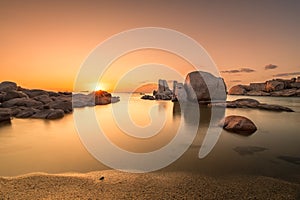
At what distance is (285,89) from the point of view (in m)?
90.9

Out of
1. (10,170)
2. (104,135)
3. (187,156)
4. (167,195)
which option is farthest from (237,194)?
(104,135)

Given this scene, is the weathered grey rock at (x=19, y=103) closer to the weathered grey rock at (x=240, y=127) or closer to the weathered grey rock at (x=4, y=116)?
the weathered grey rock at (x=4, y=116)

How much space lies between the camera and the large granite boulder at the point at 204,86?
38375 millimetres

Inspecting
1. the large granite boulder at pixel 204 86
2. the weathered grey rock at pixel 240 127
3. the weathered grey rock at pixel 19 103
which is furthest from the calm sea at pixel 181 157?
the large granite boulder at pixel 204 86

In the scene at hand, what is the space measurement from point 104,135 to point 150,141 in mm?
3525

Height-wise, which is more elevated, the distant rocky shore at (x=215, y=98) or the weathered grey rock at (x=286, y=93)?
the weathered grey rock at (x=286, y=93)

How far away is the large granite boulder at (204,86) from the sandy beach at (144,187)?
34.5 metres

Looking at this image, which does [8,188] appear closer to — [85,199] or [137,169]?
[85,199]

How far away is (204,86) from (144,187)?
118 feet

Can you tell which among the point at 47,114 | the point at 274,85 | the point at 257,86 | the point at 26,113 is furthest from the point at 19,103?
the point at 257,86

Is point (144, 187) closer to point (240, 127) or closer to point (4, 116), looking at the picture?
point (240, 127)

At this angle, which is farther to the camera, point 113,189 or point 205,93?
point 205,93

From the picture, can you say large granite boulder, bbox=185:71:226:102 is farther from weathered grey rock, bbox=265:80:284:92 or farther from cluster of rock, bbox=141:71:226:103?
weathered grey rock, bbox=265:80:284:92

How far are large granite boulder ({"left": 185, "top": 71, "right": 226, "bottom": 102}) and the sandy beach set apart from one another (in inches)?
1360
